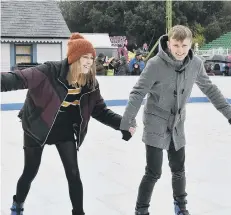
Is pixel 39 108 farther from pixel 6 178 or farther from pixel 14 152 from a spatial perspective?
pixel 14 152

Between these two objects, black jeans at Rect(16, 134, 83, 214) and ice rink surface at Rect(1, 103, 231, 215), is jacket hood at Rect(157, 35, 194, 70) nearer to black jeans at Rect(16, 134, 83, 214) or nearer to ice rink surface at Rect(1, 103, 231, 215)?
black jeans at Rect(16, 134, 83, 214)

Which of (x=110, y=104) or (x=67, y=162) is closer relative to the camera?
(x=67, y=162)

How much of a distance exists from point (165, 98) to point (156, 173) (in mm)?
366

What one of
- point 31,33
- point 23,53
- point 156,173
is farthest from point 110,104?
point 31,33

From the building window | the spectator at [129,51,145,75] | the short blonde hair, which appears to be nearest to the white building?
the building window

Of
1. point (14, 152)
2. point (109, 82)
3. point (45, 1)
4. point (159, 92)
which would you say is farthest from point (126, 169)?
point (45, 1)

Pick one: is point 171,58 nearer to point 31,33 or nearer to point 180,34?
point 180,34

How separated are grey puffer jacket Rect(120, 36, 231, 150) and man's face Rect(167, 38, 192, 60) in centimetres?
3

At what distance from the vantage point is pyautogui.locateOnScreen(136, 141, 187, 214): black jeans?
2271 millimetres

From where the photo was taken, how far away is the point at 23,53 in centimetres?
1709

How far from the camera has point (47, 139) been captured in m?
2.18

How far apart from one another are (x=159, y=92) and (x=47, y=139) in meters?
0.57

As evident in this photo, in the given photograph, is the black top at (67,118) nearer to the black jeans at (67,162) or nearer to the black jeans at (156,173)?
the black jeans at (67,162)

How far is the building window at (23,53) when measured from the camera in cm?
1697
